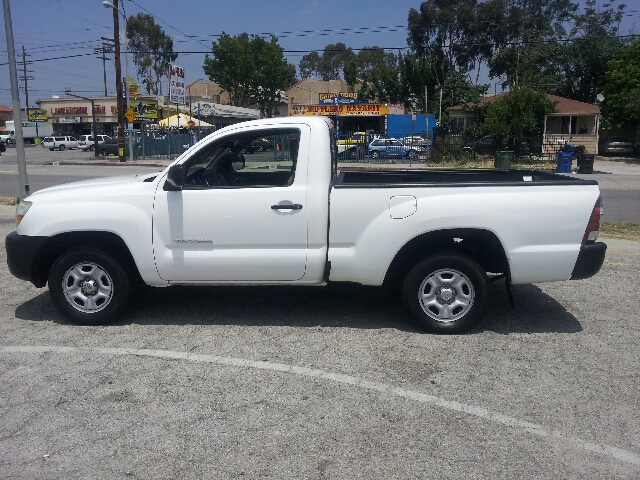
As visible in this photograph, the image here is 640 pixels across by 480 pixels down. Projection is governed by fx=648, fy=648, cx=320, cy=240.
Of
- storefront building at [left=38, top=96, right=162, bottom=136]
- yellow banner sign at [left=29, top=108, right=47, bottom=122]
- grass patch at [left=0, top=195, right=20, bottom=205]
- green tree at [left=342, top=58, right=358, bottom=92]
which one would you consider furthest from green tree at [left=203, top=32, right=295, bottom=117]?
grass patch at [left=0, top=195, right=20, bottom=205]

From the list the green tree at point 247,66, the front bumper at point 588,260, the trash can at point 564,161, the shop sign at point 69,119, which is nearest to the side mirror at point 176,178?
the front bumper at point 588,260

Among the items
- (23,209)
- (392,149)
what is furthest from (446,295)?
(392,149)

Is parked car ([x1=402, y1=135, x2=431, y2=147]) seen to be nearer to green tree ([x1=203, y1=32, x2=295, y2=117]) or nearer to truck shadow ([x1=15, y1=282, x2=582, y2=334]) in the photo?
truck shadow ([x1=15, y1=282, x2=582, y2=334])

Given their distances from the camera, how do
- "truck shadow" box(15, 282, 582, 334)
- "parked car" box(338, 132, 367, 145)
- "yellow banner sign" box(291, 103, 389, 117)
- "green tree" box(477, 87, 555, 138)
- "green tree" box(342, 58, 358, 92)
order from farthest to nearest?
"green tree" box(342, 58, 358, 92) < "yellow banner sign" box(291, 103, 389, 117) < "parked car" box(338, 132, 367, 145) < "green tree" box(477, 87, 555, 138) < "truck shadow" box(15, 282, 582, 334)

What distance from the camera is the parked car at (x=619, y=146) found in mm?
40344

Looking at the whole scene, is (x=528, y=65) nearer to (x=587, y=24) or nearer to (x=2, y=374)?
(x=587, y=24)

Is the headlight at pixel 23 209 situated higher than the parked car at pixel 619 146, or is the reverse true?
the headlight at pixel 23 209

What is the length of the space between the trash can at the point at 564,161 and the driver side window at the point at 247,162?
23864 millimetres

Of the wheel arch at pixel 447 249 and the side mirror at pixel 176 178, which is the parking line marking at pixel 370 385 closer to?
the wheel arch at pixel 447 249

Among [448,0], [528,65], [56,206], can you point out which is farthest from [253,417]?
[448,0]

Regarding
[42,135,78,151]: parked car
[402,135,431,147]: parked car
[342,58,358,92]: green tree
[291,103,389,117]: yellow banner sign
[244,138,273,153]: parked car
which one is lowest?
[42,135,78,151]: parked car

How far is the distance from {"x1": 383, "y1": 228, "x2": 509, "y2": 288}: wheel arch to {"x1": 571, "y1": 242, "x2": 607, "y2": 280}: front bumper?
590 millimetres

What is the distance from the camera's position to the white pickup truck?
555 cm

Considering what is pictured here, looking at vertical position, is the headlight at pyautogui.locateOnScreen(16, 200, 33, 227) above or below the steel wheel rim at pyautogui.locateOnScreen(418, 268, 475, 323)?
above
